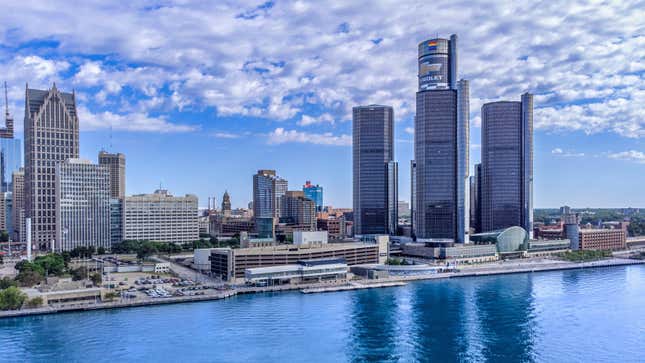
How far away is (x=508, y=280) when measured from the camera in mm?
68250

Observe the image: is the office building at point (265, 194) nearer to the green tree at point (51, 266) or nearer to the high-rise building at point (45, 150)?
the high-rise building at point (45, 150)

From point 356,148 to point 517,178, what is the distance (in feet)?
103

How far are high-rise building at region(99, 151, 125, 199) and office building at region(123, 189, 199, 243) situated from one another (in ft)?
136

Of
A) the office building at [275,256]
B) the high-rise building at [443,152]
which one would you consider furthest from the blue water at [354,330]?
the high-rise building at [443,152]

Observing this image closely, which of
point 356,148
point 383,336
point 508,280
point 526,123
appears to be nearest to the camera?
point 383,336

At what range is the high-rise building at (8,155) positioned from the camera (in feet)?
539

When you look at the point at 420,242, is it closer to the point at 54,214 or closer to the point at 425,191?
the point at 425,191

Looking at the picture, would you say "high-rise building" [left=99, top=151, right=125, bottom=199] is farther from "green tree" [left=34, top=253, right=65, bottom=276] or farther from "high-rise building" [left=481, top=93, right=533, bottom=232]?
"high-rise building" [left=481, top=93, right=533, bottom=232]

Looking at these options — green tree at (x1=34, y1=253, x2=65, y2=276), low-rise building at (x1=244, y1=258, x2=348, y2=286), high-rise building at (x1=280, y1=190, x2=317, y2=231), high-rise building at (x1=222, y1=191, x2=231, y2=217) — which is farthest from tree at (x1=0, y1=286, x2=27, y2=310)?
high-rise building at (x1=222, y1=191, x2=231, y2=217)


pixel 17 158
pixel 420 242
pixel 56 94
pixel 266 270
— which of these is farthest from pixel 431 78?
pixel 17 158

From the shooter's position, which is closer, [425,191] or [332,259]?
[332,259]

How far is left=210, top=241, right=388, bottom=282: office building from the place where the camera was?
63.6 m

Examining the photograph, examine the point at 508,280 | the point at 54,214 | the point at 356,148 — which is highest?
the point at 356,148

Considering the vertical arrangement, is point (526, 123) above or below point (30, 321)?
above
